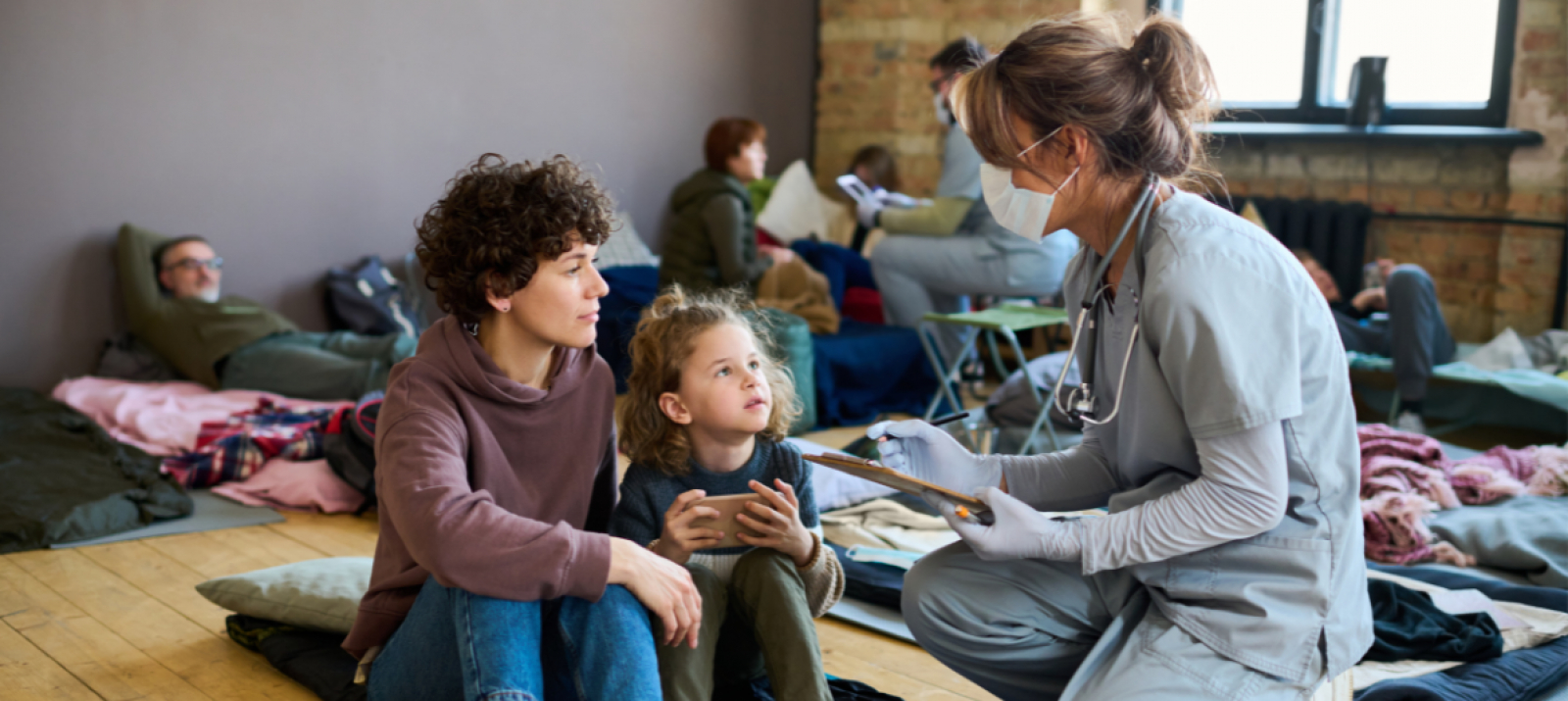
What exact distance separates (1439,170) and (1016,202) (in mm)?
4043

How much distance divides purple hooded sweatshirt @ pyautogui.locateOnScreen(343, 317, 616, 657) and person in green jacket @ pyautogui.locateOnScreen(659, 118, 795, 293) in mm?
2543

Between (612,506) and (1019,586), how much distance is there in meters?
0.67

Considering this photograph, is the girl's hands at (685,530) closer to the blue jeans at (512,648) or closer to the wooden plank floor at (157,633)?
the blue jeans at (512,648)

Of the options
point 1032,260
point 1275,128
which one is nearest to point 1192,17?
point 1275,128

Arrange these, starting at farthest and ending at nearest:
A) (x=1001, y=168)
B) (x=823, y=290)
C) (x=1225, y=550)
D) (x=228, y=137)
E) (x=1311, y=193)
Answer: (x=1311, y=193), (x=823, y=290), (x=228, y=137), (x=1001, y=168), (x=1225, y=550)

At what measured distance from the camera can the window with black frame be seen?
15.6 ft

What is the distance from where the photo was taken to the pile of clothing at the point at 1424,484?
268 cm

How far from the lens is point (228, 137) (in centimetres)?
433

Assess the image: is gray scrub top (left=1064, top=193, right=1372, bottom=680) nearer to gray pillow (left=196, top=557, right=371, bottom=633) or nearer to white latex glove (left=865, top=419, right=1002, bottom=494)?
white latex glove (left=865, top=419, right=1002, bottom=494)

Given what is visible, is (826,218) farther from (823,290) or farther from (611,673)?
(611,673)

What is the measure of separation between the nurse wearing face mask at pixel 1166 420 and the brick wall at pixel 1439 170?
3.27 metres

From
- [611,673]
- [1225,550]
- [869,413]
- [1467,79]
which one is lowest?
[869,413]

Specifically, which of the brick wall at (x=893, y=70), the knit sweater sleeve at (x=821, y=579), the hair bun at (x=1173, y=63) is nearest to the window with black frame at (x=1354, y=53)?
the brick wall at (x=893, y=70)

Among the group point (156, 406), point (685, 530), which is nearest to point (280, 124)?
point (156, 406)
